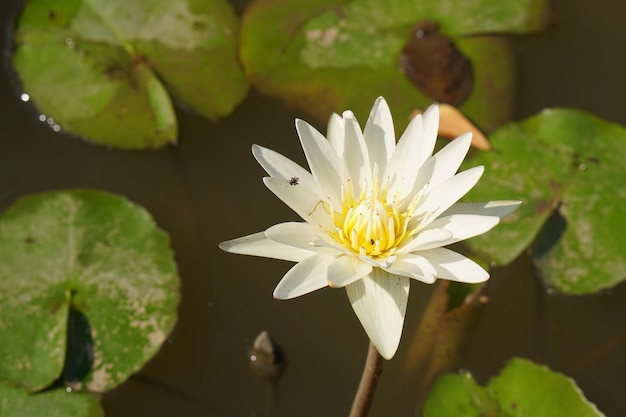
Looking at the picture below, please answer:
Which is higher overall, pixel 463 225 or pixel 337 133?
pixel 337 133

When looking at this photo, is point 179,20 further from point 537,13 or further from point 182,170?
point 537,13

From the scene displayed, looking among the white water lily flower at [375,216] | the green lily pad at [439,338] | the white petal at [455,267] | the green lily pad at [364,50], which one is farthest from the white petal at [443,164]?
the green lily pad at [364,50]

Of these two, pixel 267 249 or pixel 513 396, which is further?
pixel 513 396

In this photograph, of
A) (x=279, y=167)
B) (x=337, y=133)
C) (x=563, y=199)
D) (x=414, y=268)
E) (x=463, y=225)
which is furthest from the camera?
(x=563, y=199)

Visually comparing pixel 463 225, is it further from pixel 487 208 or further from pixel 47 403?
pixel 47 403

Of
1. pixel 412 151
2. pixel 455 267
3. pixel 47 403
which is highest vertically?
pixel 412 151

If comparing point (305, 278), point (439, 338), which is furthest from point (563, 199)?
point (305, 278)
